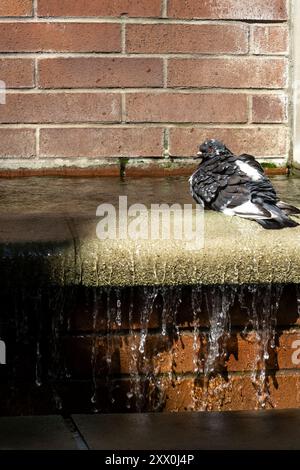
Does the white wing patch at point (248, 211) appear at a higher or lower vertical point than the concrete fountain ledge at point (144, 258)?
higher

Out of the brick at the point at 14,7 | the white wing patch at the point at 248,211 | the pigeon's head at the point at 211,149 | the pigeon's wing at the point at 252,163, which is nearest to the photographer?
the white wing patch at the point at 248,211

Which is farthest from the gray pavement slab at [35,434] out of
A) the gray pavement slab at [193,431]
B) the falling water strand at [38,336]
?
the falling water strand at [38,336]

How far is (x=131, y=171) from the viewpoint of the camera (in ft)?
14.5

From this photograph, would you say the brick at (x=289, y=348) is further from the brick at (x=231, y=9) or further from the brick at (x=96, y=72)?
the brick at (x=231, y=9)

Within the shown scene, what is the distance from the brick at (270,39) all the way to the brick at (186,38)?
0.15ft

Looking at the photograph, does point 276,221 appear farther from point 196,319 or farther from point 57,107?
point 57,107

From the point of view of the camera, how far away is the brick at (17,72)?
4312mm

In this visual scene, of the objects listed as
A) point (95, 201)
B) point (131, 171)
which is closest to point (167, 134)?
point (131, 171)

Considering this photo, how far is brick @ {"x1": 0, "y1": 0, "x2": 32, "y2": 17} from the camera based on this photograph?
427 cm

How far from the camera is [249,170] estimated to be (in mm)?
3250

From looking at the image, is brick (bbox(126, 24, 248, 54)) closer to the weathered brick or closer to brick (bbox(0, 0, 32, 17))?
brick (bbox(0, 0, 32, 17))

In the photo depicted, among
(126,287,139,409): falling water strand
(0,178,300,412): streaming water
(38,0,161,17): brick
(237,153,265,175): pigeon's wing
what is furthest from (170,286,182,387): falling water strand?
(38,0,161,17): brick

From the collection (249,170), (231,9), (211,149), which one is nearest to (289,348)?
(249,170)

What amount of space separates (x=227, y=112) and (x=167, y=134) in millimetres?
270
